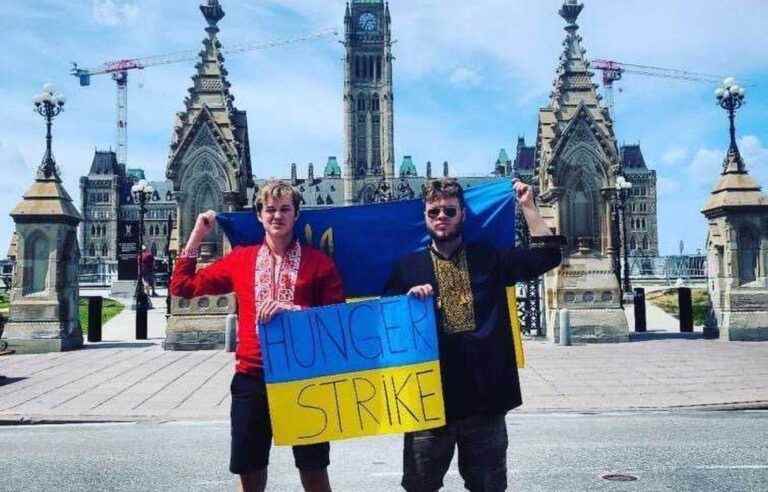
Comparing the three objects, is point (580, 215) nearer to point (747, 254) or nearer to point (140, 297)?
point (747, 254)

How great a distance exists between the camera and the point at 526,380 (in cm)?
1197

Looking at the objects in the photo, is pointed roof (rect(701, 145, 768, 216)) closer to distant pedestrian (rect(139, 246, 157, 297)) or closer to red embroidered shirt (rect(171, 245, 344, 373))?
red embroidered shirt (rect(171, 245, 344, 373))

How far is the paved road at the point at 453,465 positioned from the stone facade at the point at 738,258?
963 centimetres

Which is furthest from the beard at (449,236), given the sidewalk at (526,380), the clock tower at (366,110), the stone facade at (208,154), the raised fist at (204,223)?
the clock tower at (366,110)

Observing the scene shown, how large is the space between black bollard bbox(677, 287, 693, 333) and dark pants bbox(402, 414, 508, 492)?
17.7m

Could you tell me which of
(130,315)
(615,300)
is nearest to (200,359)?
(615,300)

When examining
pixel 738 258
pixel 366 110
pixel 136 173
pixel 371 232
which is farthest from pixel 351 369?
pixel 136 173

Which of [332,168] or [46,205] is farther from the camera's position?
[332,168]

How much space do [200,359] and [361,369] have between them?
39.1ft

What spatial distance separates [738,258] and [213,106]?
14580 mm

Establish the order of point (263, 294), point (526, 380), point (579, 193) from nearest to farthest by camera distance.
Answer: point (263, 294) < point (526, 380) < point (579, 193)

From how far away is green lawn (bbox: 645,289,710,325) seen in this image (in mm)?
27719

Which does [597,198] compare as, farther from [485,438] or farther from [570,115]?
[485,438]

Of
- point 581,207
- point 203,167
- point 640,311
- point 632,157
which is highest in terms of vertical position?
point 632,157
